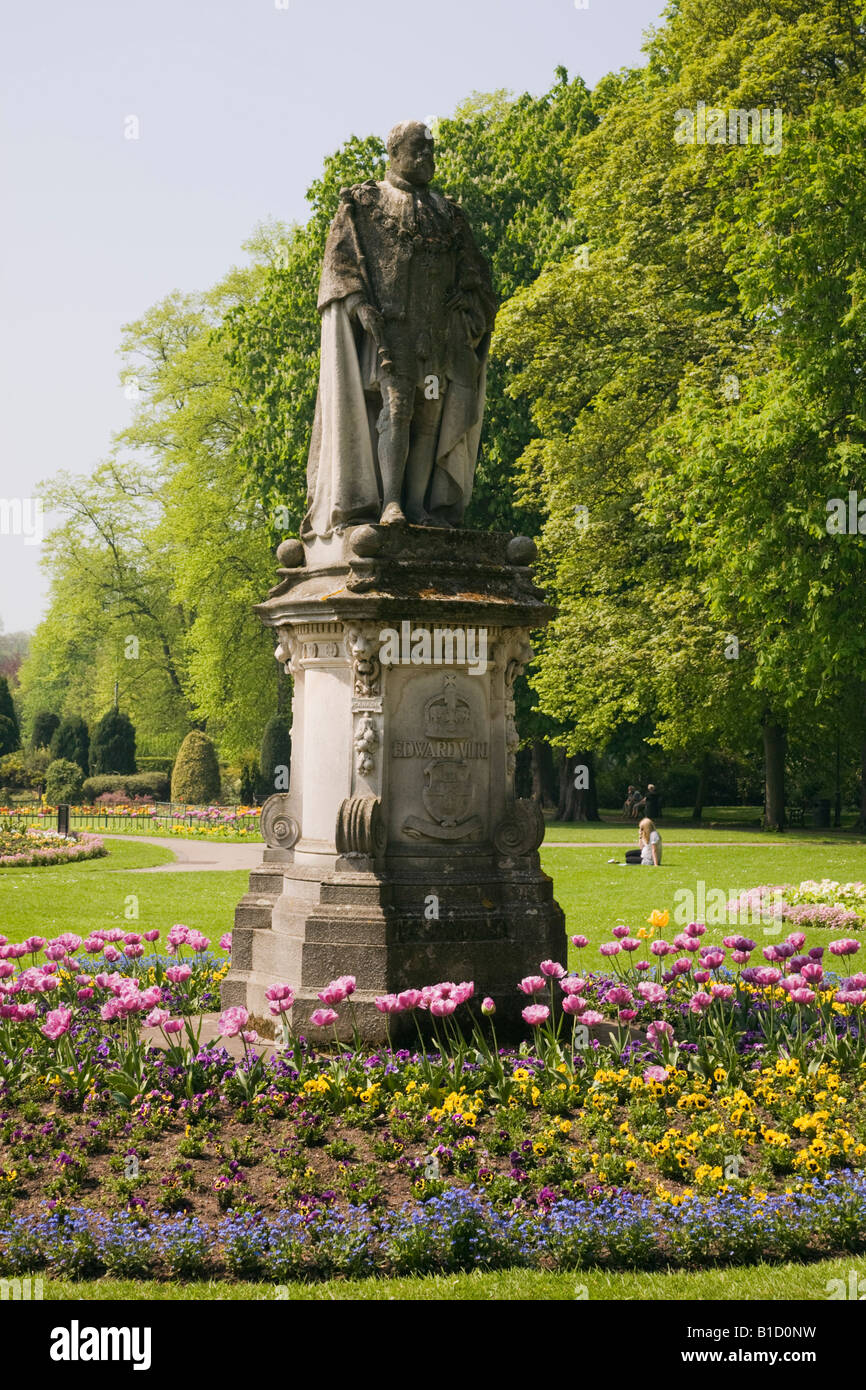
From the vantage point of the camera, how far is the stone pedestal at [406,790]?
8.04 metres

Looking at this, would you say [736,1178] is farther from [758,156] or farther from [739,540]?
[758,156]

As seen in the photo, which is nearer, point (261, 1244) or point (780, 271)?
point (261, 1244)

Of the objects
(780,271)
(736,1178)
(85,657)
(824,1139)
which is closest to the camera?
(736,1178)

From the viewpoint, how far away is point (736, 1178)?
20.0ft

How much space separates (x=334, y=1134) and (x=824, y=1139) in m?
2.45

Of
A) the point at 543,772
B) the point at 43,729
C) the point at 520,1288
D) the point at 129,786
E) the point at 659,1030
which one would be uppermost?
the point at 43,729

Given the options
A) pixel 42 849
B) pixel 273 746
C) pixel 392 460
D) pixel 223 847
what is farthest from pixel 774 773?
pixel 392 460

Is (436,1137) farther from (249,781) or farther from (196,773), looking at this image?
(249,781)

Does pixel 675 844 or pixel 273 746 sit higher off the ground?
pixel 273 746

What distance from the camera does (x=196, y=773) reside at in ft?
134

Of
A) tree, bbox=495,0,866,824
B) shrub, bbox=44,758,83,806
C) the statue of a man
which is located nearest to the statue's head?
the statue of a man

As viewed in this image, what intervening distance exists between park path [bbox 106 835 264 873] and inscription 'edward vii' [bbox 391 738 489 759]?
11.7m

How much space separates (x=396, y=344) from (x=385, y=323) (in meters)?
0.16
